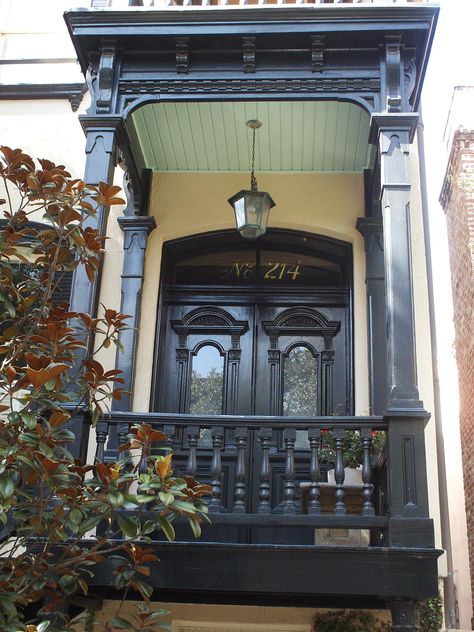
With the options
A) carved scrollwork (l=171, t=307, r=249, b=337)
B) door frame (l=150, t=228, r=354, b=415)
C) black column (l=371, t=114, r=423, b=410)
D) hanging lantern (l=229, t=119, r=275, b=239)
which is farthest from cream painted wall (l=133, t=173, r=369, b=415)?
black column (l=371, t=114, r=423, b=410)

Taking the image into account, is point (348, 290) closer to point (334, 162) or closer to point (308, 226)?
point (308, 226)

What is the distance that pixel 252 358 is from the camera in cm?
867

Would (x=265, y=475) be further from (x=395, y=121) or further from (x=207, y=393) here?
(x=395, y=121)

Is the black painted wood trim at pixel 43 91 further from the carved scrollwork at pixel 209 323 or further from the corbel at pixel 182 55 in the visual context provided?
the carved scrollwork at pixel 209 323

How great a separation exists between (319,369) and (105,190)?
13.1 ft

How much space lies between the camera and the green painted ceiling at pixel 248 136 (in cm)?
799

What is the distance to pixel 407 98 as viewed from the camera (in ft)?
22.6

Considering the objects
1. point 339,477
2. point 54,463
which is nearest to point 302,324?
point 339,477

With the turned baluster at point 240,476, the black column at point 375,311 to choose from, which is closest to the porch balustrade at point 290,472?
the turned baluster at point 240,476

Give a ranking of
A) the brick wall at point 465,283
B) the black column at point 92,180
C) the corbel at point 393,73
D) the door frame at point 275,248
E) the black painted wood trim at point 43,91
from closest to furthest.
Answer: the black column at point 92,180 < the corbel at point 393,73 < the door frame at point 275,248 < the black painted wood trim at point 43,91 < the brick wall at point 465,283

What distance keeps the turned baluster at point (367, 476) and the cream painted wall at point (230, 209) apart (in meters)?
2.72

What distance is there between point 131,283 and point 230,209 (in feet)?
4.47

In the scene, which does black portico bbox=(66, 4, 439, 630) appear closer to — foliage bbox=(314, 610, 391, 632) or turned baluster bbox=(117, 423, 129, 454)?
turned baluster bbox=(117, 423, 129, 454)

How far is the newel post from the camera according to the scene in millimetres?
5719
